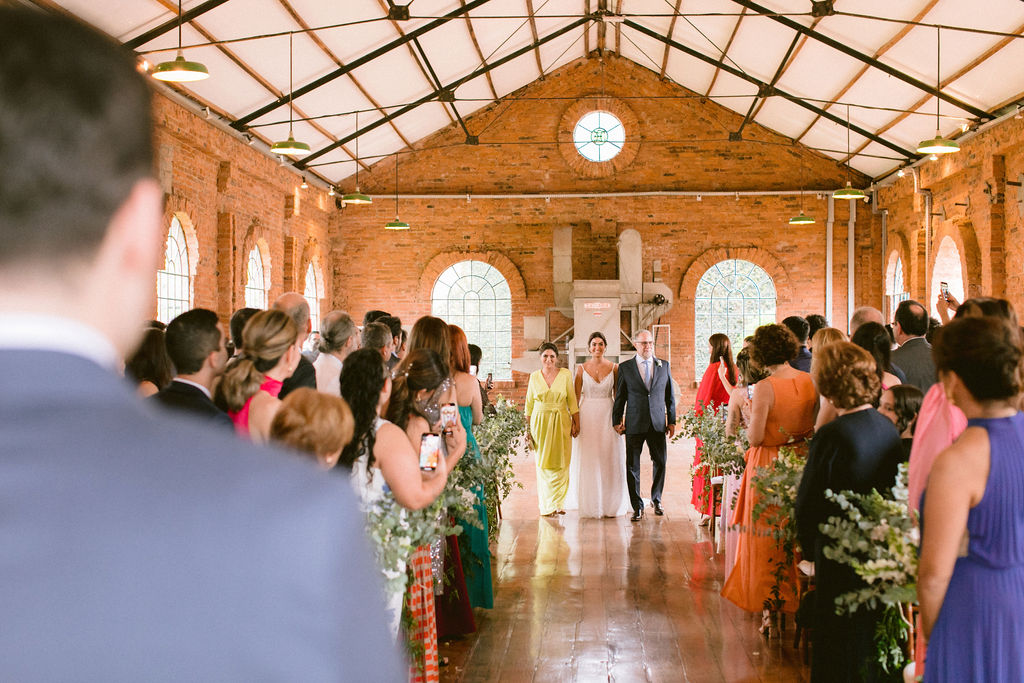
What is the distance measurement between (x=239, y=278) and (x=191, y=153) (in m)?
2.08

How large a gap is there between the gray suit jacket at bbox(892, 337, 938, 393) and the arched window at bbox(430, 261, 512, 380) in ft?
39.6

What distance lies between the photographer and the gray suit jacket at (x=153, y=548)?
507 mm

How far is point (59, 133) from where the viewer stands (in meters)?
0.56

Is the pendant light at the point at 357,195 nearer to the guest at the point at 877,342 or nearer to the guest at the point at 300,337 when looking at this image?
the guest at the point at 300,337

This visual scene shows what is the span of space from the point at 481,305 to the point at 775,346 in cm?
1254

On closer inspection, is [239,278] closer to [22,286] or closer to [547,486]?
[547,486]

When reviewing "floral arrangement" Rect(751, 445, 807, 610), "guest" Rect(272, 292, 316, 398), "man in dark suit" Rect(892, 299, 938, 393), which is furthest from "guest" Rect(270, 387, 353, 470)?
"man in dark suit" Rect(892, 299, 938, 393)

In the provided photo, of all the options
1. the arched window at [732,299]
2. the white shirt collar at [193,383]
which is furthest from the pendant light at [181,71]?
the arched window at [732,299]

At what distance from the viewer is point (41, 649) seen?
501mm

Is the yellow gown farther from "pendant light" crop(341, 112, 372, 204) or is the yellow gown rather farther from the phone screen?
the phone screen

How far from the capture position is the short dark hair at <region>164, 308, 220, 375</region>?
312 centimetres

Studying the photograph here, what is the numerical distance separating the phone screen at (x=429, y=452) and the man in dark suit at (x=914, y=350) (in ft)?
9.95

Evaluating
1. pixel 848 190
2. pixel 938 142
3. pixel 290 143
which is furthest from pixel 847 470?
pixel 848 190

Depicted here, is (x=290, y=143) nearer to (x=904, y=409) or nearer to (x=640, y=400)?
(x=640, y=400)
